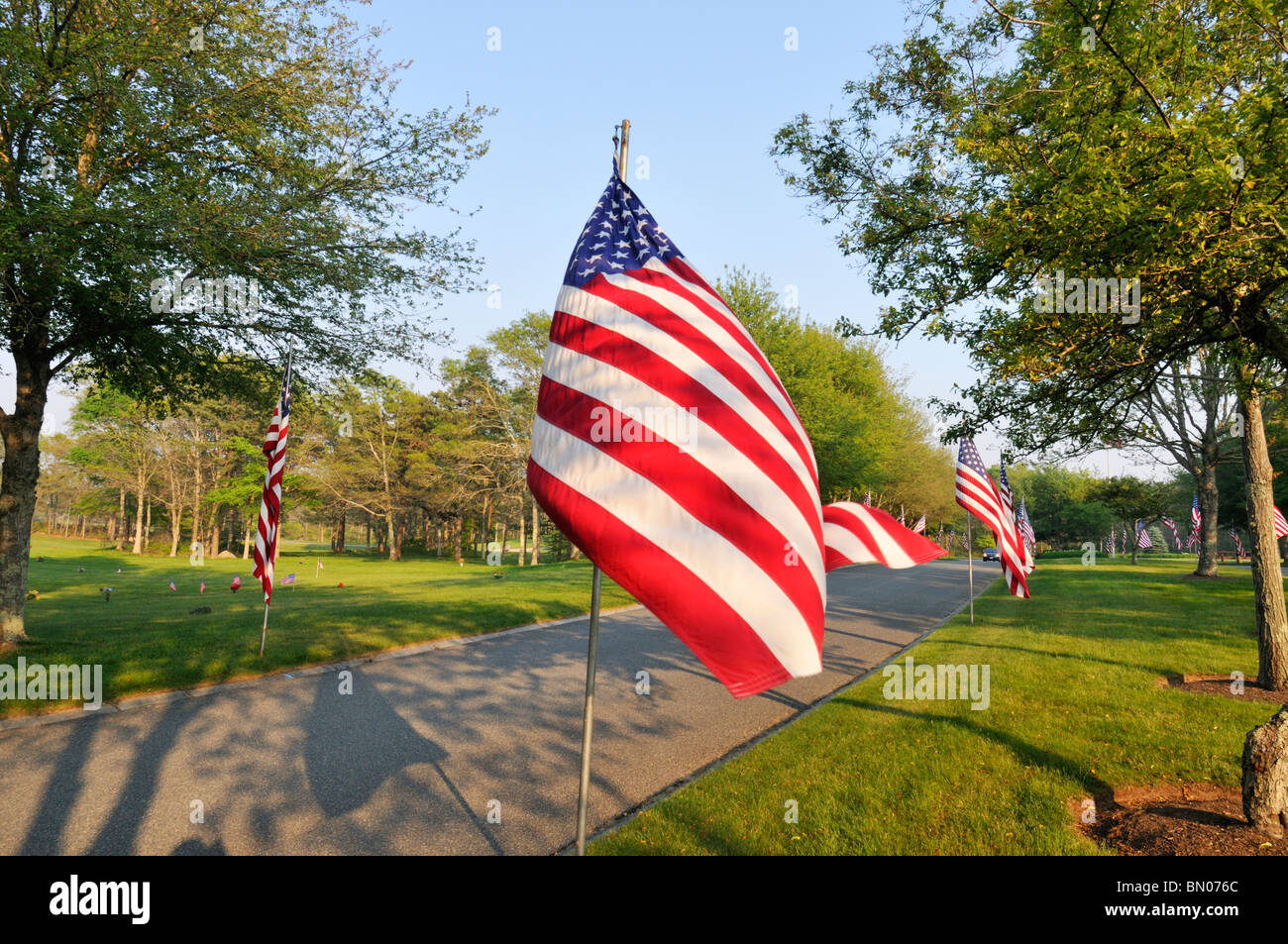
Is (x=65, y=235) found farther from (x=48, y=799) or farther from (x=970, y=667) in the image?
(x=970, y=667)

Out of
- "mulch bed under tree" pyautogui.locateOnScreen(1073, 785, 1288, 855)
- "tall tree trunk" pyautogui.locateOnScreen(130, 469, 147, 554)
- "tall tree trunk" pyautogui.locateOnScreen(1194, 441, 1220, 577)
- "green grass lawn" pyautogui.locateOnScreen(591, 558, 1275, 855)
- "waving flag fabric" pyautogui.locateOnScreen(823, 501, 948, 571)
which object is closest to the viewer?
"waving flag fabric" pyautogui.locateOnScreen(823, 501, 948, 571)

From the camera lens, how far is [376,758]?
19.2 ft

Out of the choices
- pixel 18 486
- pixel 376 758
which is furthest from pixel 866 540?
pixel 18 486

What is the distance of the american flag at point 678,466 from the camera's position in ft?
8.54

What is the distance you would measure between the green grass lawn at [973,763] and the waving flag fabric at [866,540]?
2.16 m

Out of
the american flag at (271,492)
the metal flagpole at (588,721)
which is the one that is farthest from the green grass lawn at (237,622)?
the metal flagpole at (588,721)

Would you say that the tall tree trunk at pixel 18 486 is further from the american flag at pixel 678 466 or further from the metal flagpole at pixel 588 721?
the metal flagpole at pixel 588 721

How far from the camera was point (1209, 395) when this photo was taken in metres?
24.0

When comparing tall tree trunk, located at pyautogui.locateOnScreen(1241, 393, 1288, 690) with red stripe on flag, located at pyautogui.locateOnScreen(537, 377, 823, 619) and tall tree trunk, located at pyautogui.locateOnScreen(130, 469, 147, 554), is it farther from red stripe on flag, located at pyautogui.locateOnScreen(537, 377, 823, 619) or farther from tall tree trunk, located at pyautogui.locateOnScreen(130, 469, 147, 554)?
tall tree trunk, located at pyautogui.locateOnScreen(130, 469, 147, 554)

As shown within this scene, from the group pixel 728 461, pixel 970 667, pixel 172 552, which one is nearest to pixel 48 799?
pixel 728 461

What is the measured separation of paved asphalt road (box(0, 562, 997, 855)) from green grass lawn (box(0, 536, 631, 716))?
882 millimetres

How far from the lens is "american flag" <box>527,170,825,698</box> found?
2604 mm

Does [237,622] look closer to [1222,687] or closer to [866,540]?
[866,540]

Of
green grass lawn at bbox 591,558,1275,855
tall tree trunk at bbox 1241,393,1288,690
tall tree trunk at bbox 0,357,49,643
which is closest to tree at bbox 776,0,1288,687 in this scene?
tall tree trunk at bbox 1241,393,1288,690
